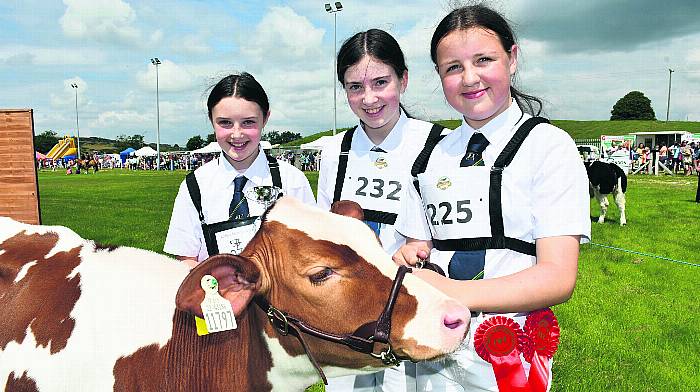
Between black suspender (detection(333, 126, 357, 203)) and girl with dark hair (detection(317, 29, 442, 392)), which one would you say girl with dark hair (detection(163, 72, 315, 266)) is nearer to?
black suspender (detection(333, 126, 357, 203))

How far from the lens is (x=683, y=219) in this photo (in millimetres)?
15086

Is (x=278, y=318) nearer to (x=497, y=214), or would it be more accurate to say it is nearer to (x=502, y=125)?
(x=497, y=214)

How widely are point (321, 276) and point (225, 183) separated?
1.71m

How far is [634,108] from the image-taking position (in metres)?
111

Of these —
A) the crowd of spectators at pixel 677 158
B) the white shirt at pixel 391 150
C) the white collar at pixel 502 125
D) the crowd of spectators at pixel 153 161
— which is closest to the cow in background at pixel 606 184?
the white shirt at pixel 391 150

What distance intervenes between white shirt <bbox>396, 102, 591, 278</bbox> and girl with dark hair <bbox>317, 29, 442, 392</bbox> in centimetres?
86

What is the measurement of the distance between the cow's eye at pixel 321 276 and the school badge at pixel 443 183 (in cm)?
68

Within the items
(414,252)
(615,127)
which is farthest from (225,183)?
(615,127)

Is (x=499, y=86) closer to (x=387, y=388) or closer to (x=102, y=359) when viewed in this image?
(x=387, y=388)

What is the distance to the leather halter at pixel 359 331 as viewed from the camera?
2.10 metres

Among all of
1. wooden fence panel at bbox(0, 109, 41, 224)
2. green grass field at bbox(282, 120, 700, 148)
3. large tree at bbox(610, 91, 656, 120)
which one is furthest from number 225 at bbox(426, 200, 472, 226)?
large tree at bbox(610, 91, 656, 120)

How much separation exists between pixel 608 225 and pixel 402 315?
13.8m

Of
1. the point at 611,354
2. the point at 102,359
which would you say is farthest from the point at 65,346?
the point at 611,354

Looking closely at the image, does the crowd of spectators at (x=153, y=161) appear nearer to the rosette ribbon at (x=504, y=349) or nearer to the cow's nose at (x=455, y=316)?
the rosette ribbon at (x=504, y=349)
